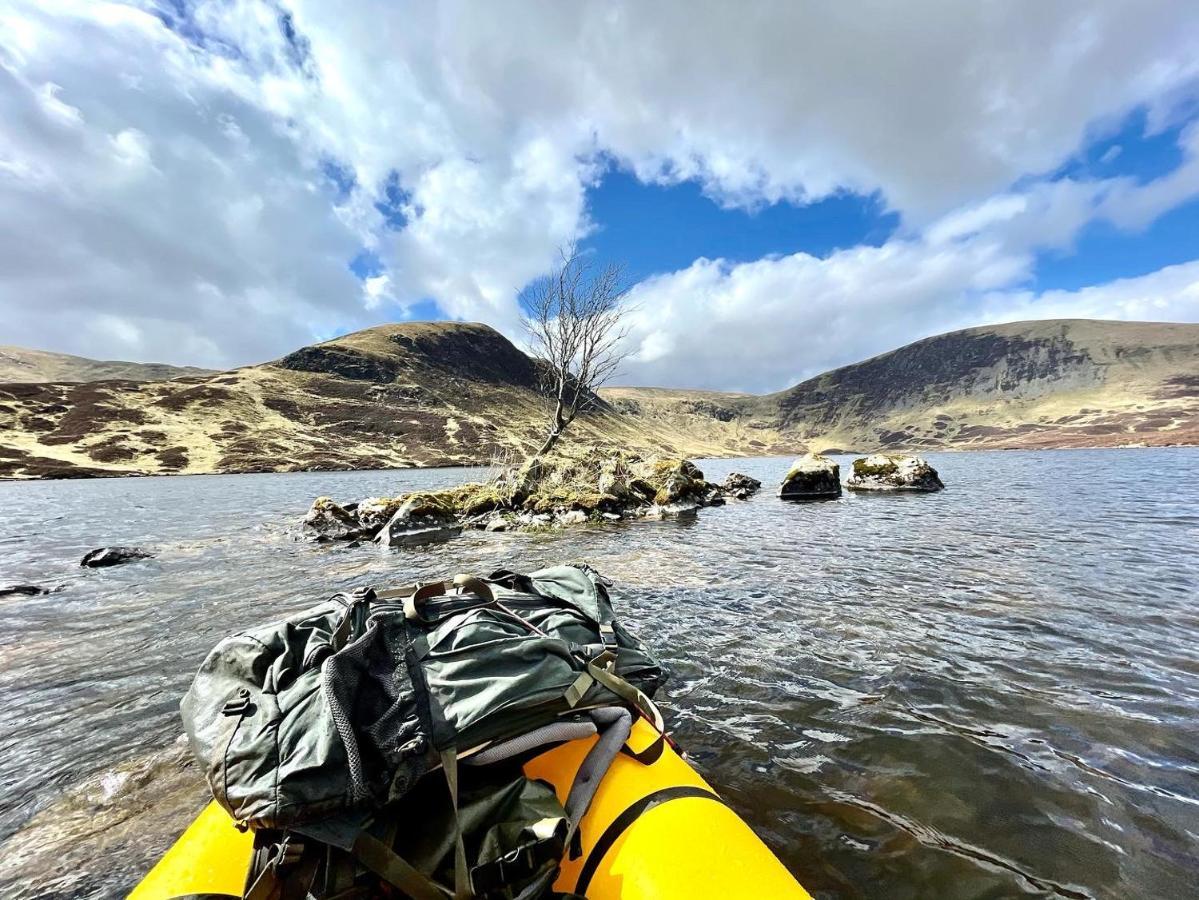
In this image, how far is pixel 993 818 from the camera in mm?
3742

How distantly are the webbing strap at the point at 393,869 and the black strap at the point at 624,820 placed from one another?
2.17 feet

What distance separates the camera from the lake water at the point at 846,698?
3.50 meters

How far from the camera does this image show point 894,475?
1230 inches

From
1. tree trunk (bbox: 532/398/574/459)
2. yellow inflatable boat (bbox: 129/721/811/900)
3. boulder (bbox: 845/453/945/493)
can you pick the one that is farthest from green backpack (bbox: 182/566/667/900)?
boulder (bbox: 845/453/945/493)

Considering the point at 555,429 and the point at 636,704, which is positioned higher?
the point at 555,429

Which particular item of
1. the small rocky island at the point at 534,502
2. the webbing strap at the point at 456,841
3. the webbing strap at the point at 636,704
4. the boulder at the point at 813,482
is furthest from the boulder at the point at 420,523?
the boulder at the point at 813,482

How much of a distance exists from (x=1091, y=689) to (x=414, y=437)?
11633cm

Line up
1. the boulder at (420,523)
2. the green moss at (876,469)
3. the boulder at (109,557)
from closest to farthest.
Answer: the boulder at (109,557) → the boulder at (420,523) → the green moss at (876,469)

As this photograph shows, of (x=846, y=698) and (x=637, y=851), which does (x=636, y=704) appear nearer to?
(x=637, y=851)

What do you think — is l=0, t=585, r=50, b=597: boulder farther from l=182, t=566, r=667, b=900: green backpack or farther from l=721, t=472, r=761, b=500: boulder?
l=721, t=472, r=761, b=500: boulder

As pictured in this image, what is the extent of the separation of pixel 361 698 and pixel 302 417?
122802mm

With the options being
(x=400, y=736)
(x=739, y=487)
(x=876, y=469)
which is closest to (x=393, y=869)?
(x=400, y=736)

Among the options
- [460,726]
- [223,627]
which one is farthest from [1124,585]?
[223,627]

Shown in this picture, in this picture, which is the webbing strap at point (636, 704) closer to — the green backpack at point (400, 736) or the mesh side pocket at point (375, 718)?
the green backpack at point (400, 736)
